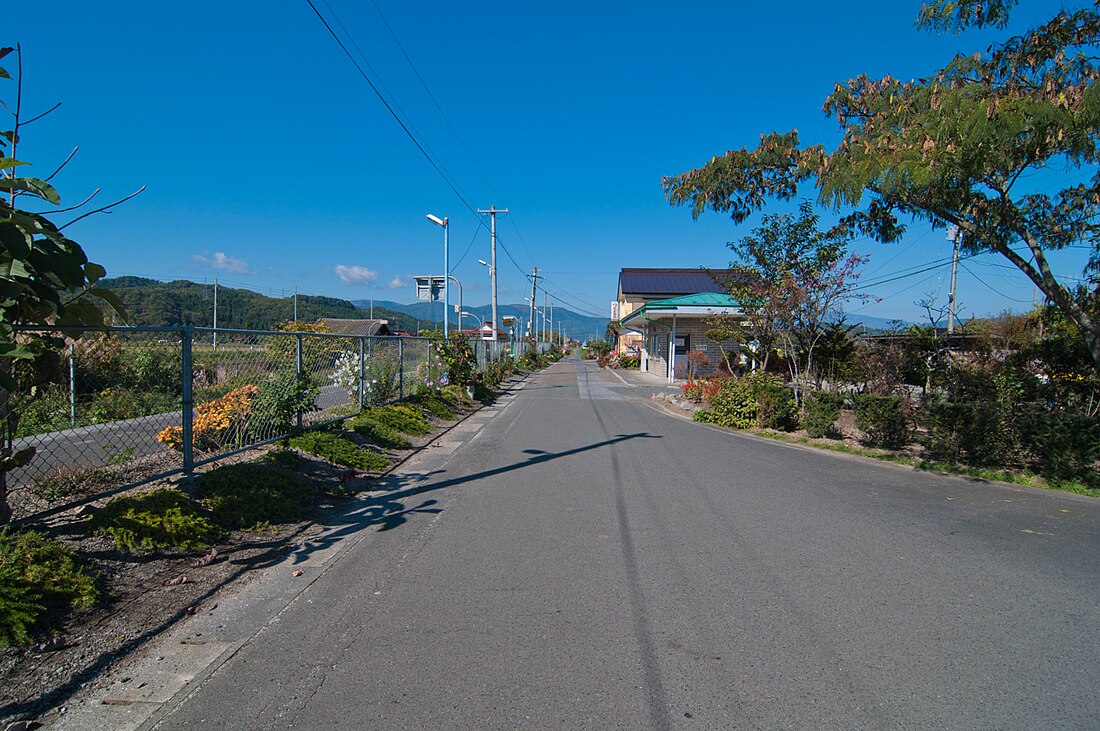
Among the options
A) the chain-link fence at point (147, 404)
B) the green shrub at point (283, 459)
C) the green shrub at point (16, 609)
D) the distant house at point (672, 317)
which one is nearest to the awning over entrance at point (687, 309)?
the distant house at point (672, 317)

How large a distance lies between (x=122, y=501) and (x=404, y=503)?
280cm

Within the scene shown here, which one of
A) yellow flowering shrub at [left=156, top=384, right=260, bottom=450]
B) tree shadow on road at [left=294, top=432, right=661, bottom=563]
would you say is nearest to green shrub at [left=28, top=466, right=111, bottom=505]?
yellow flowering shrub at [left=156, top=384, right=260, bottom=450]

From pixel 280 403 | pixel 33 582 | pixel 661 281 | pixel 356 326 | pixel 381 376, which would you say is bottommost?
pixel 33 582

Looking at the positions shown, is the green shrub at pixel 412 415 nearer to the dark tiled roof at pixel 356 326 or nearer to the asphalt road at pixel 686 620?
the asphalt road at pixel 686 620

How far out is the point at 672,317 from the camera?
1262 inches

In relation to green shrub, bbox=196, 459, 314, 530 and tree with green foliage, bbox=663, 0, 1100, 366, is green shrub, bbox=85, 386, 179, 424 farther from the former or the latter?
tree with green foliage, bbox=663, 0, 1100, 366

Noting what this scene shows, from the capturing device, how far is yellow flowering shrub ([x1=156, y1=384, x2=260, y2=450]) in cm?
688

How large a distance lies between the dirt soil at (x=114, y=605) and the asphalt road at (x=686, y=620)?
0.63 m

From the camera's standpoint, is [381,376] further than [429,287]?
No

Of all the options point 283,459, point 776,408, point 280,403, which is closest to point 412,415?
point 280,403

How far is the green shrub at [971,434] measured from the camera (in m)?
9.73

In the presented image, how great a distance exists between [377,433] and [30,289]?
690 centimetres

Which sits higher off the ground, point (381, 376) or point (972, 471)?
point (381, 376)

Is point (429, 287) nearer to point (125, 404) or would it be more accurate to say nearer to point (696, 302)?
point (696, 302)
